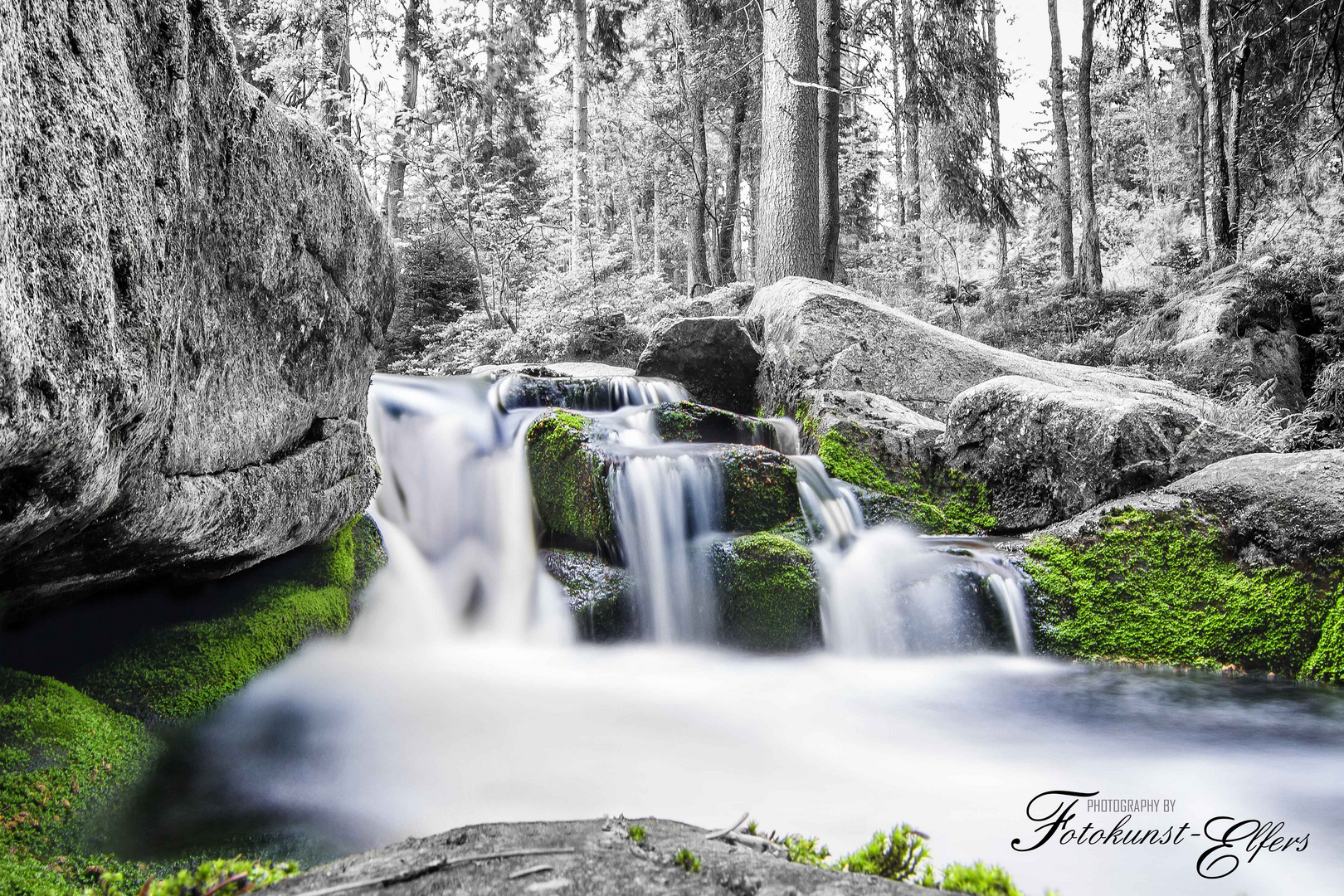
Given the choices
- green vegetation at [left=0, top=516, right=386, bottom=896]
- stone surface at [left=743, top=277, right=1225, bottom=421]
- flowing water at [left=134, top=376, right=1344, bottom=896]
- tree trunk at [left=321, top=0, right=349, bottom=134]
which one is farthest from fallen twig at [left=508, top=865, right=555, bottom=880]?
tree trunk at [left=321, top=0, right=349, bottom=134]

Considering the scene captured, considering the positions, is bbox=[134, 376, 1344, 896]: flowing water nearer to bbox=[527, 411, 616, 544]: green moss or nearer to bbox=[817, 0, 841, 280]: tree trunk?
bbox=[527, 411, 616, 544]: green moss

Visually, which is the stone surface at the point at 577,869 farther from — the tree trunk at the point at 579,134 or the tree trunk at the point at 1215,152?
the tree trunk at the point at 579,134

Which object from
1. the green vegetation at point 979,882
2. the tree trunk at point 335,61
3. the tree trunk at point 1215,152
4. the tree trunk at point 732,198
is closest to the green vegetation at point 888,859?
the green vegetation at point 979,882

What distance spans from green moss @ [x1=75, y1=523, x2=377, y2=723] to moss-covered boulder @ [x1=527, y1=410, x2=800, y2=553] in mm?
1575

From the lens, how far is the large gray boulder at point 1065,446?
5367 millimetres

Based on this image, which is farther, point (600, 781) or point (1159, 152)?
point (1159, 152)

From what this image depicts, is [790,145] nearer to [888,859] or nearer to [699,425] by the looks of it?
[699,425]

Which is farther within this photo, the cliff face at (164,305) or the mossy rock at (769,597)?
the mossy rock at (769,597)

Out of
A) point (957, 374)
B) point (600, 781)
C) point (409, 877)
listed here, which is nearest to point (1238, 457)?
point (957, 374)

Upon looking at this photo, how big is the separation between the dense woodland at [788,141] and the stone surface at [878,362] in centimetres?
241

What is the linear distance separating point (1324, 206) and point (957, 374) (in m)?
13.7

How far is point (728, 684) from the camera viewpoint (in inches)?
173

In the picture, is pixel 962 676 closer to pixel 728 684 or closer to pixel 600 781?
pixel 728 684

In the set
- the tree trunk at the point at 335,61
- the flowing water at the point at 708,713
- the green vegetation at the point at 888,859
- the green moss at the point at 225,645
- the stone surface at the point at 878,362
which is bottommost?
the flowing water at the point at 708,713
